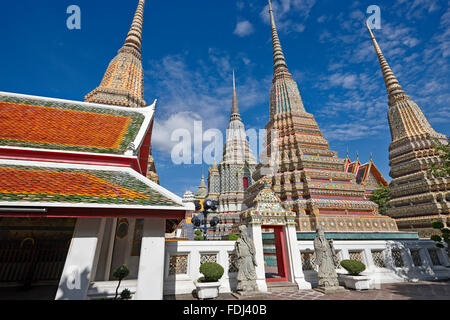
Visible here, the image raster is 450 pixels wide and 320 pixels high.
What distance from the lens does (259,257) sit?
7055 millimetres

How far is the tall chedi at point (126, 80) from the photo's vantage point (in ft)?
56.0

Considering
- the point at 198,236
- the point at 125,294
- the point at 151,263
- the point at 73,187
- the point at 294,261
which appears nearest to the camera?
the point at 151,263

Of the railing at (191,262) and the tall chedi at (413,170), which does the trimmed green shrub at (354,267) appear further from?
the tall chedi at (413,170)

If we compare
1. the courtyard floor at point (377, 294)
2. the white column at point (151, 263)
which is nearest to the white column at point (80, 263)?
the white column at point (151, 263)

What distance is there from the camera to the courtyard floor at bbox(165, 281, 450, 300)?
6.04 meters

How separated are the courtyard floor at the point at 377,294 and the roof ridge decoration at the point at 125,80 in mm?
15878

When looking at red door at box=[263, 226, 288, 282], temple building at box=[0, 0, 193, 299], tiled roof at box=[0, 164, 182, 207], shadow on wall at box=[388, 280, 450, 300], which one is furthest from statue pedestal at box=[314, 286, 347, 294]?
tiled roof at box=[0, 164, 182, 207]

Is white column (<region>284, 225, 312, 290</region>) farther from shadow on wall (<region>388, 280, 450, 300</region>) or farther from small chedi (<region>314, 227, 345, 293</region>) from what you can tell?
shadow on wall (<region>388, 280, 450, 300</region>)

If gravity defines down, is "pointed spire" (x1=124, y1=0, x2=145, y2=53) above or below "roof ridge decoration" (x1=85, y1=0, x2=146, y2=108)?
above

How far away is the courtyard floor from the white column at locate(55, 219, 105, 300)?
9.72 ft

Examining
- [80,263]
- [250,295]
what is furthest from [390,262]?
[80,263]

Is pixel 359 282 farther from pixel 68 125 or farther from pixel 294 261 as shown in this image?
pixel 68 125

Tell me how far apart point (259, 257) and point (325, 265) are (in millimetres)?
2241
